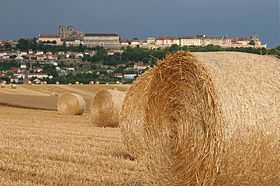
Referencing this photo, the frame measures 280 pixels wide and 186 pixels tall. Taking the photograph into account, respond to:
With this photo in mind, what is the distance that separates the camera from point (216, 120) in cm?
658

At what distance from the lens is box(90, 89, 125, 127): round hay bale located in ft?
63.0

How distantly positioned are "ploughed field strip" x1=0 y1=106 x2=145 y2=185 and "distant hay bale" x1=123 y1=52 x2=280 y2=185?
0.99 meters

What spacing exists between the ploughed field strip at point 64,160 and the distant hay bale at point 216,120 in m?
0.99

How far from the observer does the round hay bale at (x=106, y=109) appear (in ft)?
63.0

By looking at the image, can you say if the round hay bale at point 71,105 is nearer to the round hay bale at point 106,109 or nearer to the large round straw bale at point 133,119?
the round hay bale at point 106,109

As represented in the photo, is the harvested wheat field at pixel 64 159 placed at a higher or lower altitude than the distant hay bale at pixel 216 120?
lower

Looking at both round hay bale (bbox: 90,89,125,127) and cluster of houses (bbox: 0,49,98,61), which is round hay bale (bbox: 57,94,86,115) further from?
cluster of houses (bbox: 0,49,98,61)

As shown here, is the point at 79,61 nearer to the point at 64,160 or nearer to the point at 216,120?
the point at 64,160

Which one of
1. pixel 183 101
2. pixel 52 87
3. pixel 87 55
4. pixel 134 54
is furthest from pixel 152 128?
pixel 87 55

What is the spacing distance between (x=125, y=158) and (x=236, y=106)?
4587mm

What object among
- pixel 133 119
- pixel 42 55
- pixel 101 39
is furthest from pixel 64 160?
pixel 101 39

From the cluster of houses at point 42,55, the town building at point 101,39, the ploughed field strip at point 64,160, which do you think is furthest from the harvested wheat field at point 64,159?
the town building at point 101,39

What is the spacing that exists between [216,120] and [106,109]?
12792 millimetres

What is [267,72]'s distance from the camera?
719 cm
